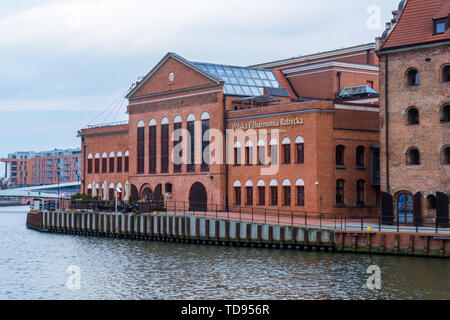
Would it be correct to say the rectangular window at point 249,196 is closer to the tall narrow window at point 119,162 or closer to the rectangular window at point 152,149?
the rectangular window at point 152,149

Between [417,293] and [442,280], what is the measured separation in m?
3.58

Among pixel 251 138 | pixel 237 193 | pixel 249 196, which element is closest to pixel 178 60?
pixel 251 138

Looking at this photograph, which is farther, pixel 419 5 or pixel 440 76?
pixel 419 5

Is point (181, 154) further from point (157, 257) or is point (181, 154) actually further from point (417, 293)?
point (417, 293)

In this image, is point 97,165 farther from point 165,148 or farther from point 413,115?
point 413,115

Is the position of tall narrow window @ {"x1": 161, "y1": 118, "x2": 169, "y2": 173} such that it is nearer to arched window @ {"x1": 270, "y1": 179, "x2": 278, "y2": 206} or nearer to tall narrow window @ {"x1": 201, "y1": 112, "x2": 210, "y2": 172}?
tall narrow window @ {"x1": 201, "y1": 112, "x2": 210, "y2": 172}

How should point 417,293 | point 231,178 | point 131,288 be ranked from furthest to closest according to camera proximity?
point 231,178
point 131,288
point 417,293

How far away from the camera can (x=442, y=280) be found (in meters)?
37.1

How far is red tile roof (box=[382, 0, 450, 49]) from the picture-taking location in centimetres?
5328

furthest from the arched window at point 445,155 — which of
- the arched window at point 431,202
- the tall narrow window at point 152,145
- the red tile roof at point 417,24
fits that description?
the tall narrow window at point 152,145

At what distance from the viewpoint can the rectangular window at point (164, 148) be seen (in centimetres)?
7550

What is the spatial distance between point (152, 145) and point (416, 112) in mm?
31083

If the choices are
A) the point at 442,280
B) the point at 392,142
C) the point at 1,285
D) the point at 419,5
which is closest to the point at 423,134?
the point at 392,142

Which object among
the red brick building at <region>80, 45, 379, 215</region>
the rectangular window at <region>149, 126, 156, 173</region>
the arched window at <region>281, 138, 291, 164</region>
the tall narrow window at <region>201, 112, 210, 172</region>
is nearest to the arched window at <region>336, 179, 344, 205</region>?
the red brick building at <region>80, 45, 379, 215</region>
